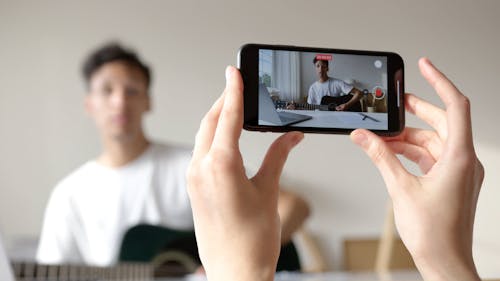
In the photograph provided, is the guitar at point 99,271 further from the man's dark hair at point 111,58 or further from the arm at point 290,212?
the man's dark hair at point 111,58

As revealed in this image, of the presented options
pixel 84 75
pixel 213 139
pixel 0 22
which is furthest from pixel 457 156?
pixel 0 22

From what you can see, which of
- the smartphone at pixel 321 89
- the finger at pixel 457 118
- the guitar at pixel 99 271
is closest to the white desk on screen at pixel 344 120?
the smartphone at pixel 321 89

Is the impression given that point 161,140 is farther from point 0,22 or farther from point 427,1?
point 427,1

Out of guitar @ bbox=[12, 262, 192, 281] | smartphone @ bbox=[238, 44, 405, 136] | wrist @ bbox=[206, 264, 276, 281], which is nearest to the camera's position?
wrist @ bbox=[206, 264, 276, 281]

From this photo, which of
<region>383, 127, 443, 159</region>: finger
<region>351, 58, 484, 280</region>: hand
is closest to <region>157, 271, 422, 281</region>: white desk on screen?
<region>383, 127, 443, 159</region>: finger

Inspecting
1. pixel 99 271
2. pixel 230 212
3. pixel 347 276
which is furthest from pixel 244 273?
pixel 347 276

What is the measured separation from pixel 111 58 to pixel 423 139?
2.90 ft

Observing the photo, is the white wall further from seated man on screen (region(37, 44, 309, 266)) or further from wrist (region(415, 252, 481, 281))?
wrist (region(415, 252, 481, 281))

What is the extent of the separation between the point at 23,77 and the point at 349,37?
0.80m

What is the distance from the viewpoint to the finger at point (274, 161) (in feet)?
1.16

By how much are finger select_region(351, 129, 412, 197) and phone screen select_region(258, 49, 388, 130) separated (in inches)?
3.0

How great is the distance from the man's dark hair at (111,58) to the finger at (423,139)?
2.71 feet

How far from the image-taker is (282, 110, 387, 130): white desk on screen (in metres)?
0.47

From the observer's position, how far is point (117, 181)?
1192 mm
